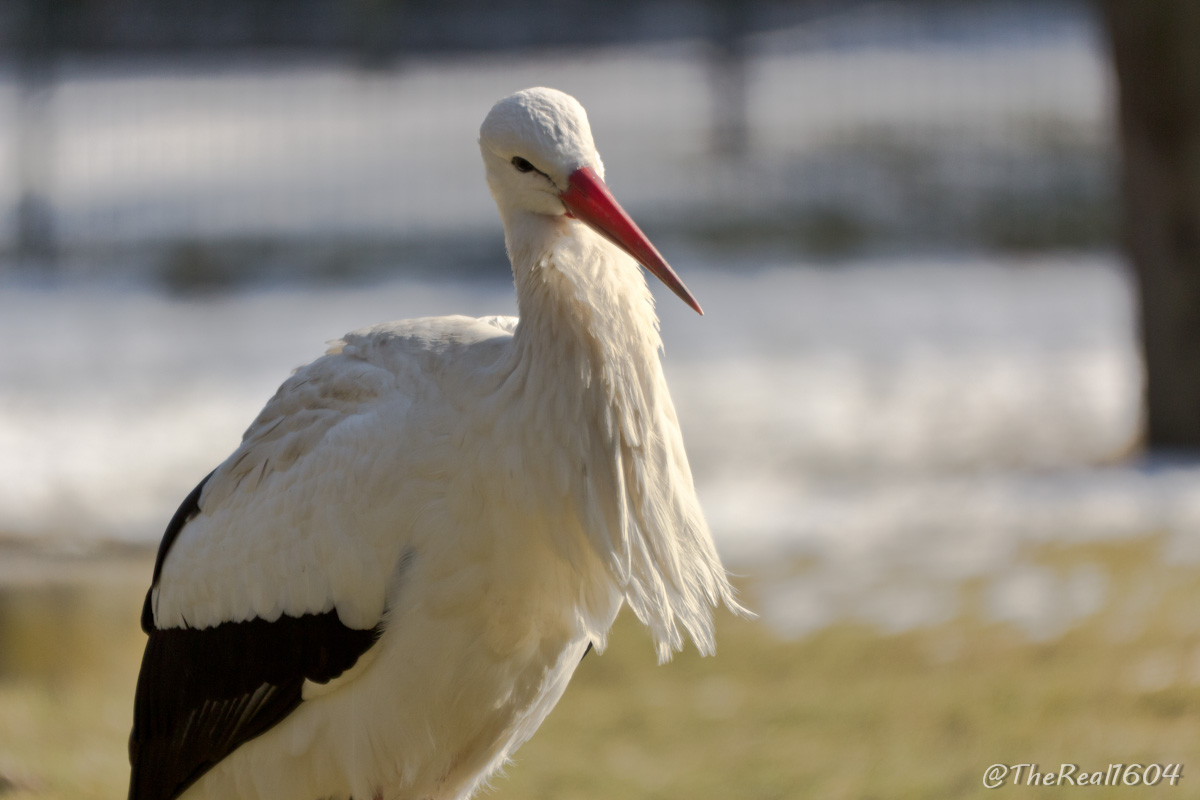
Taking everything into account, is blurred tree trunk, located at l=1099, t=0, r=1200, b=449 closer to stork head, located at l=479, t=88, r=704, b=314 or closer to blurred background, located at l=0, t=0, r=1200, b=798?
blurred background, located at l=0, t=0, r=1200, b=798

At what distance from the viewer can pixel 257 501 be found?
2248 millimetres

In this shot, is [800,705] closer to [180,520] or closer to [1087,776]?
[1087,776]

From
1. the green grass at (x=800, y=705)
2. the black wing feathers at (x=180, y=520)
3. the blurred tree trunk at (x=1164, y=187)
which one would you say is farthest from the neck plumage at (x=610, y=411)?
the blurred tree trunk at (x=1164, y=187)

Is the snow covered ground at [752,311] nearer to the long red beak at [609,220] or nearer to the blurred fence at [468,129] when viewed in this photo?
the blurred fence at [468,129]

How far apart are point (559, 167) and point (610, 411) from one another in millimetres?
392

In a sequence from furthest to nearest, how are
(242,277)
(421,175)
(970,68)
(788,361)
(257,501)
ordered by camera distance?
1. (970,68)
2. (421,175)
3. (242,277)
4. (788,361)
5. (257,501)

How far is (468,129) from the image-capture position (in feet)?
39.7

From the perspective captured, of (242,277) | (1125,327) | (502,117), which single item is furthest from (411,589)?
(242,277)

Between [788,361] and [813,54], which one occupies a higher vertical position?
[813,54]

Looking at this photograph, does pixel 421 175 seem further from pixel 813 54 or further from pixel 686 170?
pixel 813 54

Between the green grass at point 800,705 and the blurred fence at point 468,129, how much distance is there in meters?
7.06

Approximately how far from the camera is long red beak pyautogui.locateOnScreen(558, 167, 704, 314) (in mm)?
2021

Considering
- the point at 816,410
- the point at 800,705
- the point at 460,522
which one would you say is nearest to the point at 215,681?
the point at 460,522

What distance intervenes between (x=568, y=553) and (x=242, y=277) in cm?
926
